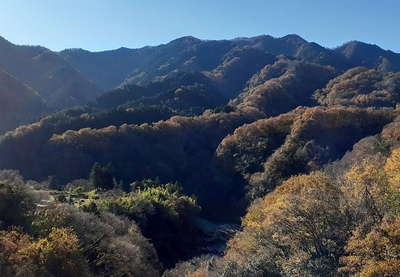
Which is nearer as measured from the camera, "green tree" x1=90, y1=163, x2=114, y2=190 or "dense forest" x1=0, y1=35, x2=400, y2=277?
"dense forest" x1=0, y1=35, x2=400, y2=277

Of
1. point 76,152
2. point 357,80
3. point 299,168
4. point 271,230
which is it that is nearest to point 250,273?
point 271,230

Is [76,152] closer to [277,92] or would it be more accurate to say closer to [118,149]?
[118,149]

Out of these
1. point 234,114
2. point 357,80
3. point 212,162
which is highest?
point 357,80

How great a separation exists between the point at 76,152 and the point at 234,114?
4973cm

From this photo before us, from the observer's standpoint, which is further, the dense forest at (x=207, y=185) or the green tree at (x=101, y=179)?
the green tree at (x=101, y=179)

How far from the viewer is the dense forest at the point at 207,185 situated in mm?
37781

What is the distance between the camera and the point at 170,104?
18288 centimetres

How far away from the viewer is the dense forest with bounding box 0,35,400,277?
37781mm

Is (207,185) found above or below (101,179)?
below

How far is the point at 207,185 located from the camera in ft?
399

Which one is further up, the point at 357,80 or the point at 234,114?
the point at 357,80

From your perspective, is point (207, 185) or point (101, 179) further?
point (207, 185)

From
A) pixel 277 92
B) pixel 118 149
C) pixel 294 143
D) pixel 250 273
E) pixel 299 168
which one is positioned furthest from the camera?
pixel 277 92

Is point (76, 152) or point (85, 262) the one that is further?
point (76, 152)
